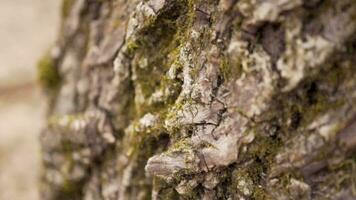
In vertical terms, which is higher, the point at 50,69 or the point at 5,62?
the point at 5,62

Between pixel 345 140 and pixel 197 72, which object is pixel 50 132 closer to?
pixel 197 72

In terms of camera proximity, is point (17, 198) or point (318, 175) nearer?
point (318, 175)

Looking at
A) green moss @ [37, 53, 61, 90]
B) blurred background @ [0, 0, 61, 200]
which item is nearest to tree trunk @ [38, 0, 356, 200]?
green moss @ [37, 53, 61, 90]

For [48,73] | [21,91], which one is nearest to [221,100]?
[48,73]

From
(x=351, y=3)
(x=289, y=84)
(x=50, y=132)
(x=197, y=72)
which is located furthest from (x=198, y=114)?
(x=50, y=132)

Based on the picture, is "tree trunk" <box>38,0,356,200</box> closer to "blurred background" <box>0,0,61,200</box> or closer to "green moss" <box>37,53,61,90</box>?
"green moss" <box>37,53,61,90</box>
